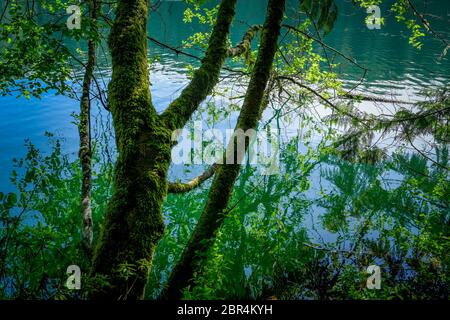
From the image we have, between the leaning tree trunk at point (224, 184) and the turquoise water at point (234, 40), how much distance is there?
4.52 feet

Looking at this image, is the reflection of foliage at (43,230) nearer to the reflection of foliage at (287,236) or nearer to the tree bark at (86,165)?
the reflection of foliage at (287,236)

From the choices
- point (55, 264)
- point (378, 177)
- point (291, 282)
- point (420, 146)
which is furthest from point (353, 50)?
point (55, 264)

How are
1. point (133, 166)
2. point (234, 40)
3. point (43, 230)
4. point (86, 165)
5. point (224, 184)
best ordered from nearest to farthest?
point (133, 166), point (43, 230), point (224, 184), point (86, 165), point (234, 40)

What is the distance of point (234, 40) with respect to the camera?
103 ft

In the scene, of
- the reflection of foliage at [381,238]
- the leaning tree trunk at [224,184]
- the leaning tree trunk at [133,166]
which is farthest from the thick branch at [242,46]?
the reflection of foliage at [381,238]

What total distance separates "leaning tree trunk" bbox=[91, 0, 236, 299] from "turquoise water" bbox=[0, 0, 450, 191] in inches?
110

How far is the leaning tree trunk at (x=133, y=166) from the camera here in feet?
7.77

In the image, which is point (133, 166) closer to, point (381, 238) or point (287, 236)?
point (287, 236)

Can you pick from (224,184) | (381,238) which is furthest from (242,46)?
(381,238)

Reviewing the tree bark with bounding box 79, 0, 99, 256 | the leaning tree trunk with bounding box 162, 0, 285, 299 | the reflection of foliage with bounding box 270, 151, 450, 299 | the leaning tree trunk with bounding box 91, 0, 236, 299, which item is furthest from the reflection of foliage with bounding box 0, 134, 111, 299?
the reflection of foliage with bounding box 270, 151, 450, 299

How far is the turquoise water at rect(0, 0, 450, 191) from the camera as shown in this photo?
12.2 meters

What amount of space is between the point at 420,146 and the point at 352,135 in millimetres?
4777

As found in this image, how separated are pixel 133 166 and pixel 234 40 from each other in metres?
31.0

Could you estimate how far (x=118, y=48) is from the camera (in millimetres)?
3064
